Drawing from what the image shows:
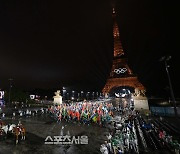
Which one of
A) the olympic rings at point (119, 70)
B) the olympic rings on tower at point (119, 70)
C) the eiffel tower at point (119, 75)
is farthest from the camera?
the olympic rings on tower at point (119, 70)

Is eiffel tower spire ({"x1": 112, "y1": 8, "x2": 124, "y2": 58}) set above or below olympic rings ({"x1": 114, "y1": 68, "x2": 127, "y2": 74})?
above

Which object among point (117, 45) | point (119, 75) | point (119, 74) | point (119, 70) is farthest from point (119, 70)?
point (117, 45)

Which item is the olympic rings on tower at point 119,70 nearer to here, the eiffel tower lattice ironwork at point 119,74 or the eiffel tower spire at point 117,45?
the eiffel tower lattice ironwork at point 119,74

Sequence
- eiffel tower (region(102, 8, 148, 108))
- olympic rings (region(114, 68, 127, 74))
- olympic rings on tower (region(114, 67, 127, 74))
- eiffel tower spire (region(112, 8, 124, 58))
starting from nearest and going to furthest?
eiffel tower (region(102, 8, 148, 108)), olympic rings (region(114, 68, 127, 74)), olympic rings on tower (region(114, 67, 127, 74)), eiffel tower spire (region(112, 8, 124, 58))

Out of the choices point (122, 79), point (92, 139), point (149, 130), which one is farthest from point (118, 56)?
point (92, 139)

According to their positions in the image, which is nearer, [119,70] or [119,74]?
Result: [119,74]

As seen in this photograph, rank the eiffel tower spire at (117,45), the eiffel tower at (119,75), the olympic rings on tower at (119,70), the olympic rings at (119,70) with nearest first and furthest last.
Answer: the eiffel tower at (119,75) < the olympic rings at (119,70) < the olympic rings on tower at (119,70) < the eiffel tower spire at (117,45)

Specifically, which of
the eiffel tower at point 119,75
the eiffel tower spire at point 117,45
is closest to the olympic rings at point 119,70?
the eiffel tower at point 119,75

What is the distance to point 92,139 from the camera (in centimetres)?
1361

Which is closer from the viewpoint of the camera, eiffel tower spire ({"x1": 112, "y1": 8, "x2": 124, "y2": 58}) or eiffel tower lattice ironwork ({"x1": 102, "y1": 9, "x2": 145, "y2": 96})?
eiffel tower lattice ironwork ({"x1": 102, "y1": 9, "x2": 145, "y2": 96})

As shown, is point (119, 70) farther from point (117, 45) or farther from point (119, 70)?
point (117, 45)

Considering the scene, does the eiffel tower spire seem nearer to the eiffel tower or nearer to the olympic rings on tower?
the eiffel tower

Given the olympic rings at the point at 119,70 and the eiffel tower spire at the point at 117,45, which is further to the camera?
the eiffel tower spire at the point at 117,45

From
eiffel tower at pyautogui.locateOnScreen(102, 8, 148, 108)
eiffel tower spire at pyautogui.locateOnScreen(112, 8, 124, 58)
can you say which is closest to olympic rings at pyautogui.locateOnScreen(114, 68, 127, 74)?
eiffel tower at pyautogui.locateOnScreen(102, 8, 148, 108)
